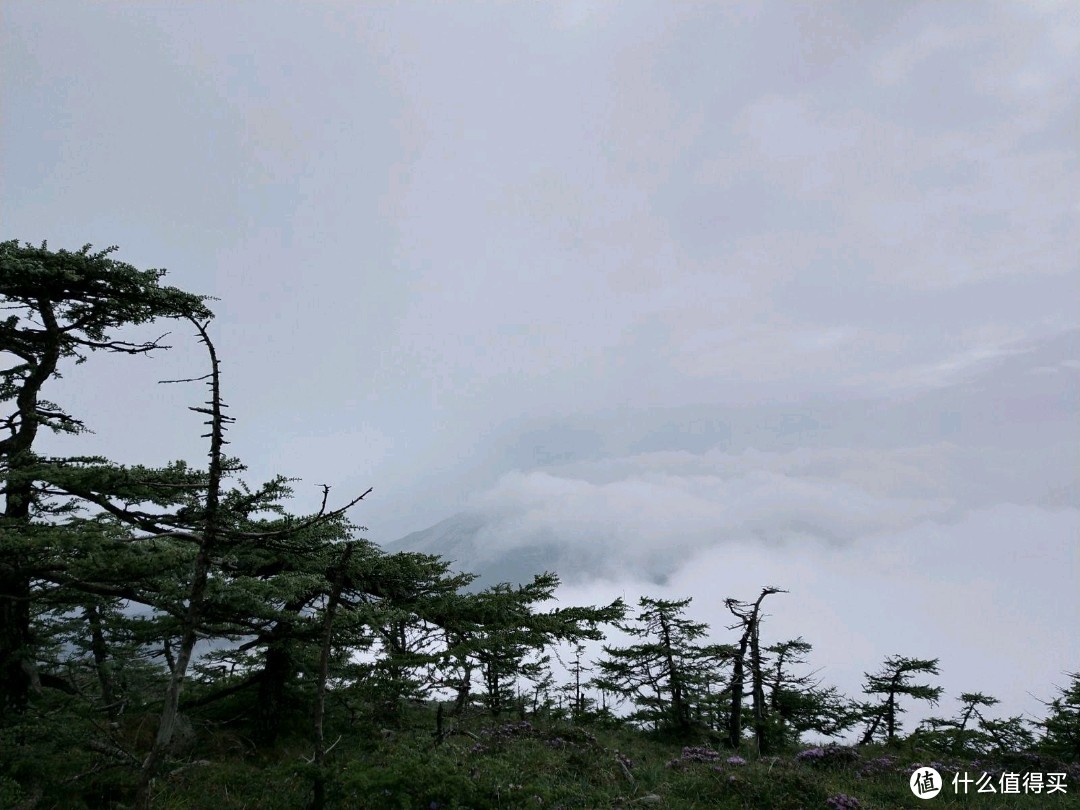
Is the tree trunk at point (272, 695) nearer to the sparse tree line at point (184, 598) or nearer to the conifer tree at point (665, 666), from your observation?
the sparse tree line at point (184, 598)

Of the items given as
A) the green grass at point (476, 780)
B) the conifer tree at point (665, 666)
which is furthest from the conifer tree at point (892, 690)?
the green grass at point (476, 780)

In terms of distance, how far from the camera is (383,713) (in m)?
16.8

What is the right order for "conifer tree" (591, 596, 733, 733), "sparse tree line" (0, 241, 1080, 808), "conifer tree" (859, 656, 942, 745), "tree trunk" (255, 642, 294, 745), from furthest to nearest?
"conifer tree" (859, 656, 942, 745) < "conifer tree" (591, 596, 733, 733) < "tree trunk" (255, 642, 294, 745) < "sparse tree line" (0, 241, 1080, 808)

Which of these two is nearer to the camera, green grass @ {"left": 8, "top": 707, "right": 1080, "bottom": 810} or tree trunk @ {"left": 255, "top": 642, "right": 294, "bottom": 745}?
green grass @ {"left": 8, "top": 707, "right": 1080, "bottom": 810}

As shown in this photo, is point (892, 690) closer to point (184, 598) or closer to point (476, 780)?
point (476, 780)

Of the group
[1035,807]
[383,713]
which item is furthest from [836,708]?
[383,713]

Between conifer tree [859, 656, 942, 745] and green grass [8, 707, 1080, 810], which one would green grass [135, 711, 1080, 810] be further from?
conifer tree [859, 656, 942, 745]

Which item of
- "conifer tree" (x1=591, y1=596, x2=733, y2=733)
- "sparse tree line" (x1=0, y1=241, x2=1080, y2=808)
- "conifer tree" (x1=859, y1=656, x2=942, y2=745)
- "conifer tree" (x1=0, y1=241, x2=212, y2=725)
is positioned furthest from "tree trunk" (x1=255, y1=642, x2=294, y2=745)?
"conifer tree" (x1=859, y1=656, x2=942, y2=745)

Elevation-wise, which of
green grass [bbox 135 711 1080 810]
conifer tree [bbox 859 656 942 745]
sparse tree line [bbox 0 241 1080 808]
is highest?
sparse tree line [bbox 0 241 1080 808]

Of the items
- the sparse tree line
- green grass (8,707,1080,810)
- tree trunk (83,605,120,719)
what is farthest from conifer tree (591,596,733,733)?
tree trunk (83,605,120,719)

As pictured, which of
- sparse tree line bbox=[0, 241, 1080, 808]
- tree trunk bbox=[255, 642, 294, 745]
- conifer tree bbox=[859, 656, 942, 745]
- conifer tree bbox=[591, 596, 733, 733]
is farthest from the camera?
conifer tree bbox=[859, 656, 942, 745]

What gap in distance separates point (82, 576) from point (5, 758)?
3.85 meters

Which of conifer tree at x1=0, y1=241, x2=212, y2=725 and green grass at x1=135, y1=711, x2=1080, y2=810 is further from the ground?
conifer tree at x1=0, y1=241, x2=212, y2=725

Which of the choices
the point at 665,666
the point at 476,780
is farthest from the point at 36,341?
the point at 665,666
